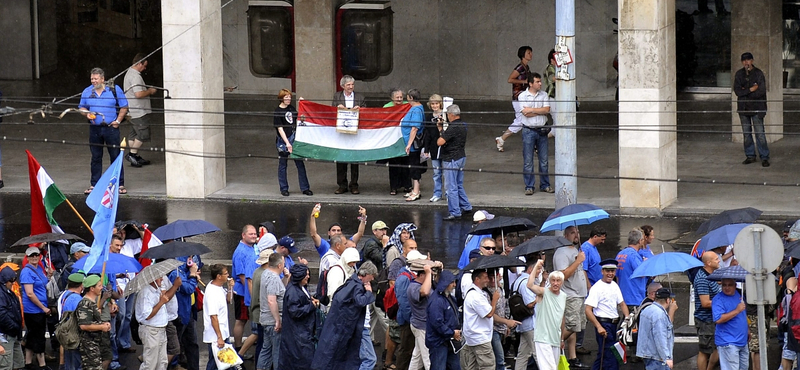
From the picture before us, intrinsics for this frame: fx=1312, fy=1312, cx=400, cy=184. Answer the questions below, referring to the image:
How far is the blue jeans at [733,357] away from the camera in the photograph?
11734 millimetres

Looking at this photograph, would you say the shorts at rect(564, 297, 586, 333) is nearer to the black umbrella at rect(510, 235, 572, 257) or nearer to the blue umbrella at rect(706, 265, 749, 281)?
the black umbrella at rect(510, 235, 572, 257)

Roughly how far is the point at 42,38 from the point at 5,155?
8.46 m

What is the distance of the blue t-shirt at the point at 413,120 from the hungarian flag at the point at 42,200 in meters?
5.85

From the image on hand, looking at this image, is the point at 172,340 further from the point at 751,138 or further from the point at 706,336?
the point at 751,138

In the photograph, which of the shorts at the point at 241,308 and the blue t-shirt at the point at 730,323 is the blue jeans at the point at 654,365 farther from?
the shorts at the point at 241,308

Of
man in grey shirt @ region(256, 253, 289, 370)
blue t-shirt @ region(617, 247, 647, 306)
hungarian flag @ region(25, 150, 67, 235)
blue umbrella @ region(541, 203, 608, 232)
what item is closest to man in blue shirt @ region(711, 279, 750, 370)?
blue t-shirt @ region(617, 247, 647, 306)

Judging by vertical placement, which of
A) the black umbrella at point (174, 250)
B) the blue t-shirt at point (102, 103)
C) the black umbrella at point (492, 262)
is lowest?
the black umbrella at point (492, 262)

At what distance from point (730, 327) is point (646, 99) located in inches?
269

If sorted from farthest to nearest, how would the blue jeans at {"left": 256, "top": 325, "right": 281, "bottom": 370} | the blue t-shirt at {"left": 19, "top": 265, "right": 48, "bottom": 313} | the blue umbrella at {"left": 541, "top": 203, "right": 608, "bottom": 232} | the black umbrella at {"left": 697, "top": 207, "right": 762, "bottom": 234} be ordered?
1. the black umbrella at {"left": 697, "top": 207, "right": 762, "bottom": 234}
2. the blue umbrella at {"left": 541, "top": 203, "right": 608, "bottom": 232}
3. the blue t-shirt at {"left": 19, "top": 265, "right": 48, "bottom": 313}
4. the blue jeans at {"left": 256, "top": 325, "right": 281, "bottom": 370}

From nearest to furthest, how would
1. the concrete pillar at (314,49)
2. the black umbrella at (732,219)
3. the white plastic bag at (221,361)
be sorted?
the white plastic bag at (221,361), the black umbrella at (732,219), the concrete pillar at (314,49)

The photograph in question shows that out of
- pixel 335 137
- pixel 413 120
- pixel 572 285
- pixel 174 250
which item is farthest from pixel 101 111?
pixel 572 285

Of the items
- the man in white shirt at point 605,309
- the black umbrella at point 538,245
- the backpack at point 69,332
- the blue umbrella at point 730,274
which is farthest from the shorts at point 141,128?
the blue umbrella at point 730,274

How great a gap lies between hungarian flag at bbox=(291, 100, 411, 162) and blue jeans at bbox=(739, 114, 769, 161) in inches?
224

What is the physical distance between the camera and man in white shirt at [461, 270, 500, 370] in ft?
38.4
